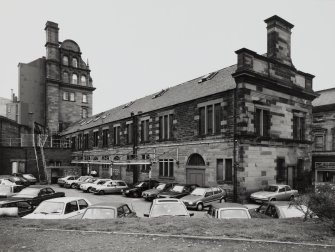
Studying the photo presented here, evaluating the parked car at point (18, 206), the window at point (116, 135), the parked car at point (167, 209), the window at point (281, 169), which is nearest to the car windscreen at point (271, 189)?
the window at point (281, 169)

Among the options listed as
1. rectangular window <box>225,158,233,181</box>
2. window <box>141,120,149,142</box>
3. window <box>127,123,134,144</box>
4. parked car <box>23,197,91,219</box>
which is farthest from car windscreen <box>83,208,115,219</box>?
window <box>127,123,134,144</box>

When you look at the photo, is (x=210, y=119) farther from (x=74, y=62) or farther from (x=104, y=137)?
(x=74, y=62)

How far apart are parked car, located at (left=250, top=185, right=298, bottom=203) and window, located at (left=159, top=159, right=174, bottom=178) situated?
8.55 m

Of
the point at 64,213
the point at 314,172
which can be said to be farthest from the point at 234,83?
the point at 314,172

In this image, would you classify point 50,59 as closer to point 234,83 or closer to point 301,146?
point 234,83

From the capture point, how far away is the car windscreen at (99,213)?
11.4 metres

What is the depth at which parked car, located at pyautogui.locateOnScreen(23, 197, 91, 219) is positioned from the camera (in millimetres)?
11969

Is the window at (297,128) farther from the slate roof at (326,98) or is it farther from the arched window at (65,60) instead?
the arched window at (65,60)

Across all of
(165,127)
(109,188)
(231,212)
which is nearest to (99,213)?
(231,212)

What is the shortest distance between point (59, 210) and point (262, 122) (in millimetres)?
16378

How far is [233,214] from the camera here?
11.5m

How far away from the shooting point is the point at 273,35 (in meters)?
25.0

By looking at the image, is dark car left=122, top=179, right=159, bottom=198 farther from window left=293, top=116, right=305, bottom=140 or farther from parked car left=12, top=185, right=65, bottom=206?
window left=293, top=116, right=305, bottom=140

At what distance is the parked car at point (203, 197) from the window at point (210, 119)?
4907mm
